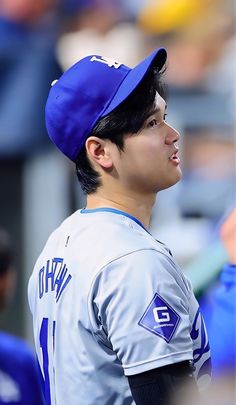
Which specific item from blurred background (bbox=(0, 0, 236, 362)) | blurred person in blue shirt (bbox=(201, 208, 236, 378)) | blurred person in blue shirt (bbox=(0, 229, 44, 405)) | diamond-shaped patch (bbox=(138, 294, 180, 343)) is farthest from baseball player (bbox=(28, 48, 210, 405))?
blurred background (bbox=(0, 0, 236, 362))

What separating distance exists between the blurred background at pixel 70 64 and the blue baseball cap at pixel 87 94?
4.62 metres

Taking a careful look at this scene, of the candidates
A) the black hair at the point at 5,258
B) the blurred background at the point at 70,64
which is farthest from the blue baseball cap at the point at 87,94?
the blurred background at the point at 70,64

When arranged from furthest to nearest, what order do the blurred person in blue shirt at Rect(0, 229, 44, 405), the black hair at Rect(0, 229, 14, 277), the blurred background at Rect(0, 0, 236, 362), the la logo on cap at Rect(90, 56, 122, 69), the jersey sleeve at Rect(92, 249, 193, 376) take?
the blurred background at Rect(0, 0, 236, 362) → the black hair at Rect(0, 229, 14, 277) → the blurred person in blue shirt at Rect(0, 229, 44, 405) → the la logo on cap at Rect(90, 56, 122, 69) → the jersey sleeve at Rect(92, 249, 193, 376)

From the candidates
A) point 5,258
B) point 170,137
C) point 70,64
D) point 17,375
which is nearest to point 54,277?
point 170,137

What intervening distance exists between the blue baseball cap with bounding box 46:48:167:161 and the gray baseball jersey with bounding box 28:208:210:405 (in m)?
0.18

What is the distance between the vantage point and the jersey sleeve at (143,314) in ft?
5.95

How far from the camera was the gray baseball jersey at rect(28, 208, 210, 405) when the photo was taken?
1.83m

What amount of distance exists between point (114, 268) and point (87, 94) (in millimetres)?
414

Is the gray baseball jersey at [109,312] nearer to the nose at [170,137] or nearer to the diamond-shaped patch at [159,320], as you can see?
the diamond-shaped patch at [159,320]

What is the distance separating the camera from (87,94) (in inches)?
80.8

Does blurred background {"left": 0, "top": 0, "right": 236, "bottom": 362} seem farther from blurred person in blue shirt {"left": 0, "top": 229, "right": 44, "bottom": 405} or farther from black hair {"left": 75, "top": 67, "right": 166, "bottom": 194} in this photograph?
black hair {"left": 75, "top": 67, "right": 166, "bottom": 194}

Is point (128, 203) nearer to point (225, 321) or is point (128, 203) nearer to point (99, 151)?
point (99, 151)

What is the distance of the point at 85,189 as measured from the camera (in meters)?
2.16

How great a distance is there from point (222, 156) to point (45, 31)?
164 centimetres
